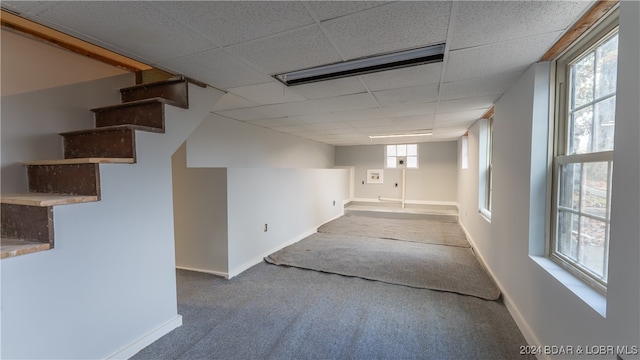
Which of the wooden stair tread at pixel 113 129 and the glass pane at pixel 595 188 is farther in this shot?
the wooden stair tread at pixel 113 129

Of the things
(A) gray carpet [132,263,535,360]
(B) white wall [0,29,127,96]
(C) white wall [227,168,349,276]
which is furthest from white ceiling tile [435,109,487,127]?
(B) white wall [0,29,127,96]

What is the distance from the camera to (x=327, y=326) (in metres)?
2.11

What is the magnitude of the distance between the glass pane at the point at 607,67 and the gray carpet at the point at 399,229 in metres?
3.51

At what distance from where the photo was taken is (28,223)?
141 cm

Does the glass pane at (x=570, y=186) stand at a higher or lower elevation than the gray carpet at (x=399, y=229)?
higher

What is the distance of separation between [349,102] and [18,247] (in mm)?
2779

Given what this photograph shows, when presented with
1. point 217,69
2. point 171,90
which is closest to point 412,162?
point 217,69

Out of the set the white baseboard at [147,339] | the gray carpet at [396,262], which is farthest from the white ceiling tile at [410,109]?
the white baseboard at [147,339]

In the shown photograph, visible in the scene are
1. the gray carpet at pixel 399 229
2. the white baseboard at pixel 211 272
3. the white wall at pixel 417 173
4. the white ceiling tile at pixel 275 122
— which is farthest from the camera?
the white wall at pixel 417 173

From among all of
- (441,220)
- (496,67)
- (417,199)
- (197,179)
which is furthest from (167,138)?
(417,199)

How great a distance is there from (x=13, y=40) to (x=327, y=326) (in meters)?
3.03

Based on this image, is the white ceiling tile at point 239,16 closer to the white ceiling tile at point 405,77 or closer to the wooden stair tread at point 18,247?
the white ceiling tile at point 405,77

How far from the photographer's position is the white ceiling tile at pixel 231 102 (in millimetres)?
2719

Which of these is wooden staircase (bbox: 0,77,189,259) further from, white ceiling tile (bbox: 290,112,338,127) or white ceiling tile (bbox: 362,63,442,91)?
white ceiling tile (bbox: 290,112,338,127)
